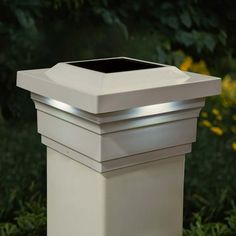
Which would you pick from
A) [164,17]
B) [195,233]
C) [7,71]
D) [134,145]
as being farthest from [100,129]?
[164,17]

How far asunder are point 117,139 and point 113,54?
233 centimetres

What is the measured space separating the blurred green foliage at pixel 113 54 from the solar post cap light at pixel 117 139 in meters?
1.12

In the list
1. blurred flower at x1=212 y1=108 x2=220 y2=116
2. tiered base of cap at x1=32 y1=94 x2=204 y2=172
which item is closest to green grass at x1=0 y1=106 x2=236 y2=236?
blurred flower at x1=212 y1=108 x2=220 y2=116

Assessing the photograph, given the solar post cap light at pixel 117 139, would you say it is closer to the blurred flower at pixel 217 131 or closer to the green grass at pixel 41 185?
the green grass at pixel 41 185

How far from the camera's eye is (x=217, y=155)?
3.63 meters

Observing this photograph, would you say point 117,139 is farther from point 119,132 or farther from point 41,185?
point 41,185

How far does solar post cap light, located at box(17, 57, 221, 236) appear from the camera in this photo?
1444 mm

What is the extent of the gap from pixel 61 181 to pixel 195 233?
1.18 m

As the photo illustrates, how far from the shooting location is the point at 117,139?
58.0 inches

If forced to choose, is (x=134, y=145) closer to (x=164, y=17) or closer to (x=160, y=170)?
(x=160, y=170)

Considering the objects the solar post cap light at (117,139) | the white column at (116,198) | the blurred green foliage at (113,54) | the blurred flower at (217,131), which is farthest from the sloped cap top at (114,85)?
the blurred flower at (217,131)

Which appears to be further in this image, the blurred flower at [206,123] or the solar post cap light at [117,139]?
the blurred flower at [206,123]

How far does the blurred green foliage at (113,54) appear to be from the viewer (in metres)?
3.16

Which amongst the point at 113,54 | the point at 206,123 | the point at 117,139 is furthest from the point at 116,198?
the point at 206,123
